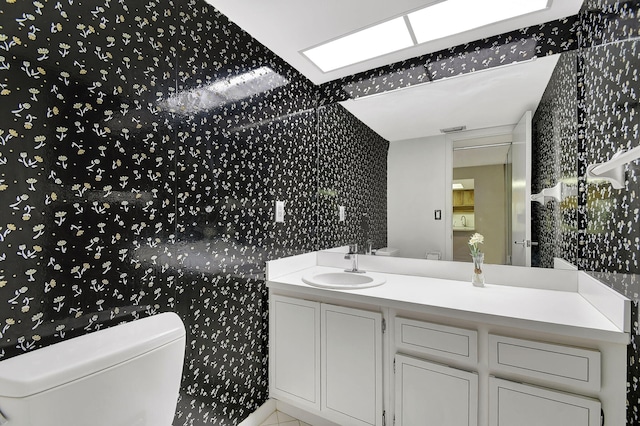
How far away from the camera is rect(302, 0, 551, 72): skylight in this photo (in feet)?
5.09

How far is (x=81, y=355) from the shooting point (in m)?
0.90

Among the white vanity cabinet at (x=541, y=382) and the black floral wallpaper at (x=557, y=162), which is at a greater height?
the black floral wallpaper at (x=557, y=162)

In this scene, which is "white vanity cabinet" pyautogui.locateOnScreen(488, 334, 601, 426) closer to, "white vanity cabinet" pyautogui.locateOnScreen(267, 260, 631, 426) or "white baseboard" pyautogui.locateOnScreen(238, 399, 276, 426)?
"white vanity cabinet" pyautogui.locateOnScreen(267, 260, 631, 426)

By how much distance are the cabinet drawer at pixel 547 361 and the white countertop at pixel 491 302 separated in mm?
75

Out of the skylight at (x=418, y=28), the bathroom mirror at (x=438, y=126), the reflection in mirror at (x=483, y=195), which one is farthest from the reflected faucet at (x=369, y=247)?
the skylight at (x=418, y=28)

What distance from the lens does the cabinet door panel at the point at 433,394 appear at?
49.5 inches

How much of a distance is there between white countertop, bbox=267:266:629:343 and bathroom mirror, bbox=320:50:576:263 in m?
0.26

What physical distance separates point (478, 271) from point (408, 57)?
146cm

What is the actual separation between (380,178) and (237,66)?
116 centimetres

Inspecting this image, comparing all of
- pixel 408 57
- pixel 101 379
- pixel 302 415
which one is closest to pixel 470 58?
pixel 408 57

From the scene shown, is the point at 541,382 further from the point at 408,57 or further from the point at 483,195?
the point at 408,57

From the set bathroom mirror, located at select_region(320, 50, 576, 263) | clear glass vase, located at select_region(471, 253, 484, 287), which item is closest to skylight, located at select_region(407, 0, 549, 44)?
bathroom mirror, located at select_region(320, 50, 576, 263)

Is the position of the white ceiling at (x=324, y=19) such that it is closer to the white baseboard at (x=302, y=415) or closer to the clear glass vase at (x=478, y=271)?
the clear glass vase at (x=478, y=271)

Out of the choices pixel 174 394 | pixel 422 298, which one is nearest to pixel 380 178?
pixel 422 298
